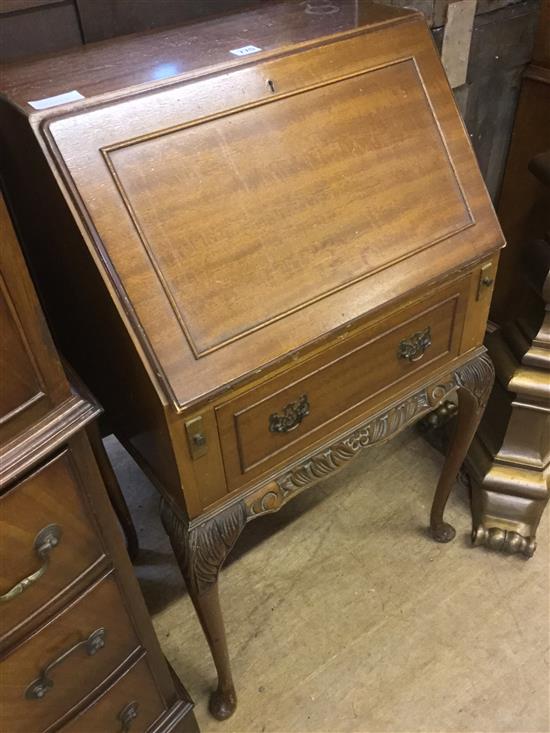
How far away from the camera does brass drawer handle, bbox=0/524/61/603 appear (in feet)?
2.44

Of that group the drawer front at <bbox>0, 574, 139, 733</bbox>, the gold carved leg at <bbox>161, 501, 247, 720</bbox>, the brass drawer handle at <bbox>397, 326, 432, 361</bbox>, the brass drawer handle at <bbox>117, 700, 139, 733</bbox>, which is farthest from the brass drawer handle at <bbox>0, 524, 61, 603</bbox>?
the brass drawer handle at <bbox>397, 326, 432, 361</bbox>

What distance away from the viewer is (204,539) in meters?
0.98

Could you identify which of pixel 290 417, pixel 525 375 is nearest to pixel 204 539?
pixel 290 417

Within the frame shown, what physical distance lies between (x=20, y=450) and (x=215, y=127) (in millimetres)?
498

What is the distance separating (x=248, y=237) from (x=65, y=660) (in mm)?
642

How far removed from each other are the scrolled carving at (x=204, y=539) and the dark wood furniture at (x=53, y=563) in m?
0.09

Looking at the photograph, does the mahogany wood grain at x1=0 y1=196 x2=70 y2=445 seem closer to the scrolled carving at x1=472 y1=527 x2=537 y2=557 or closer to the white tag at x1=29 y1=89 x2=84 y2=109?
the white tag at x1=29 y1=89 x2=84 y2=109

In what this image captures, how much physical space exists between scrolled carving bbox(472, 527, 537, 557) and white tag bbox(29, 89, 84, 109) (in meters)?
1.33

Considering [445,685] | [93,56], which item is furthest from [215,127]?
[445,685]

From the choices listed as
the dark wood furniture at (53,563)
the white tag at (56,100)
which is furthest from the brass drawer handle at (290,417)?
the white tag at (56,100)

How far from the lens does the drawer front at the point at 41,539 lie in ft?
2.36

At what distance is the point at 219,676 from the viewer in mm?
1257

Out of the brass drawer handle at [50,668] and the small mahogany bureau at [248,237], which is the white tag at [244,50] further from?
the brass drawer handle at [50,668]

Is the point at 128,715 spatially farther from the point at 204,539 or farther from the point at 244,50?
the point at 244,50
